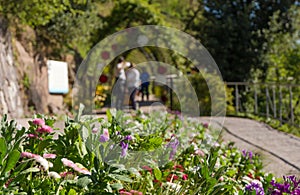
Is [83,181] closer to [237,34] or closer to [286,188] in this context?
[286,188]

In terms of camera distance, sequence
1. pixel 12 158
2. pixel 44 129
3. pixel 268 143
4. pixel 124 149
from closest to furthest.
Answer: pixel 12 158
pixel 124 149
pixel 44 129
pixel 268 143

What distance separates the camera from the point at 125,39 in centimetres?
1545

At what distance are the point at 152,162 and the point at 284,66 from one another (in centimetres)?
1159

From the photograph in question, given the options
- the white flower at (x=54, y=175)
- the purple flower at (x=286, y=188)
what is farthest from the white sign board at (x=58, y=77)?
the purple flower at (x=286, y=188)

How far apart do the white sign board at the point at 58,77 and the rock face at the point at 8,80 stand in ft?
6.53

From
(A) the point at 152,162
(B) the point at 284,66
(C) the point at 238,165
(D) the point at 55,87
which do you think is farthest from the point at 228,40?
(A) the point at 152,162

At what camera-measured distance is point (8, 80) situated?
9234mm

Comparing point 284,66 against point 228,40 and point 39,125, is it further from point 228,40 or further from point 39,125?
point 39,125

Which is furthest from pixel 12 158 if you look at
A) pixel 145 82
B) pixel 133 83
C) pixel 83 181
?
pixel 145 82

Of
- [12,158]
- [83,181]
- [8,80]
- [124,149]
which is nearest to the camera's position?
[12,158]

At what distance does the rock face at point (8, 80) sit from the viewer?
29.1ft

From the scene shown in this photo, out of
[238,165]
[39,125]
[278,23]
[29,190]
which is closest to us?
[29,190]

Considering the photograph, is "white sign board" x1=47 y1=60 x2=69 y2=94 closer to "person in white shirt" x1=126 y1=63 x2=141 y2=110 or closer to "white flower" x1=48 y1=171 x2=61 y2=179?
"person in white shirt" x1=126 y1=63 x2=141 y2=110

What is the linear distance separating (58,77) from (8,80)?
309 cm
